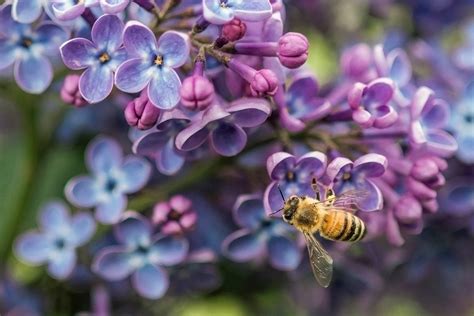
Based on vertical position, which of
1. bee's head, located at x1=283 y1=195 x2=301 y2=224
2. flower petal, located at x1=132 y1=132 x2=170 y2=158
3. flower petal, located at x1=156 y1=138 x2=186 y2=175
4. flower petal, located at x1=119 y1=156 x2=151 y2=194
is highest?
flower petal, located at x1=132 y1=132 x2=170 y2=158

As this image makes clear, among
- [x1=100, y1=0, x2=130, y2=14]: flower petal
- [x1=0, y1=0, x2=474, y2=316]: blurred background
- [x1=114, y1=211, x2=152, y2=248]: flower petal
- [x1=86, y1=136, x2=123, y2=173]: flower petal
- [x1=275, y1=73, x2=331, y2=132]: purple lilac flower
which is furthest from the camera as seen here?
[x1=0, y1=0, x2=474, y2=316]: blurred background

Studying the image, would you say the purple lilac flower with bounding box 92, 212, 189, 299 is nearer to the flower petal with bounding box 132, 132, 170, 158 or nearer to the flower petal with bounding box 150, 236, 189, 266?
the flower petal with bounding box 150, 236, 189, 266

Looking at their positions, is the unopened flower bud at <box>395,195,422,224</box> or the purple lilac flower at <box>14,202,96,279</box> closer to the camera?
the unopened flower bud at <box>395,195,422,224</box>

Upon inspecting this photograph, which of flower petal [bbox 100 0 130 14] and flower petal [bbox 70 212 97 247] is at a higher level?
flower petal [bbox 100 0 130 14]

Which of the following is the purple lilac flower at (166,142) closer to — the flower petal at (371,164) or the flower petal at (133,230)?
the flower petal at (133,230)

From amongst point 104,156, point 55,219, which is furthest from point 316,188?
point 55,219

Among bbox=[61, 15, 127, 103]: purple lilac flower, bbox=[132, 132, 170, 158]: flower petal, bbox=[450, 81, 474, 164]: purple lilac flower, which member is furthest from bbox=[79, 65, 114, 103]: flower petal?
bbox=[450, 81, 474, 164]: purple lilac flower
